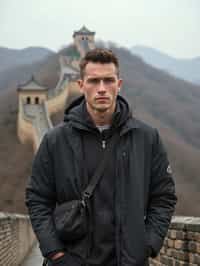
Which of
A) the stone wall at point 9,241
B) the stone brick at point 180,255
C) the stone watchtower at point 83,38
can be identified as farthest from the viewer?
the stone watchtower at point 83,38

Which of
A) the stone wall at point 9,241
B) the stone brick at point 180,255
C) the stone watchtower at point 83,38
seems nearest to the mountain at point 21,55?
the stone watchtower at point 83,38

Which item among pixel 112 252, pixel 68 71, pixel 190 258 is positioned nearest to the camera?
pixel 112 252

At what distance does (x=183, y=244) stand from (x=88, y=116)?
8.67 feet

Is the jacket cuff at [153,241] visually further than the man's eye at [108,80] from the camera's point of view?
No

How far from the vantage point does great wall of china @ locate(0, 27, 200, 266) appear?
5.57 m

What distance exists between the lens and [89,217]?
325 centimetres

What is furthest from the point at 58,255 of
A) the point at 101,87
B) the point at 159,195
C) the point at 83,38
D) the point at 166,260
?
the point at 83,38

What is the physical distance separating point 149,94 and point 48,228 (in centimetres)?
8323

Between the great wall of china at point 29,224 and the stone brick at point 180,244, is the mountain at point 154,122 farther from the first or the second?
the stone brick at point 180,244

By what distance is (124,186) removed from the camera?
129 inches

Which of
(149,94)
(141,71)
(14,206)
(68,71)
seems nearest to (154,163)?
(14,206)

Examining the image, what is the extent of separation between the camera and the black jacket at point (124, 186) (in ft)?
10.5

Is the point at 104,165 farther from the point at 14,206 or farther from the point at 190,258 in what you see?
the point at 14,206

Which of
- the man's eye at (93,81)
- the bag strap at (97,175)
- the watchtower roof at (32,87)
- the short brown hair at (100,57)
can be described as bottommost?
the watchtower roof at (32,87)
